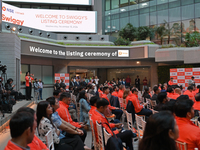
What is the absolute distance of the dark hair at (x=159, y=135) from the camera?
5.65ft

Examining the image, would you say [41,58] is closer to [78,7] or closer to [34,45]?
[34,45]

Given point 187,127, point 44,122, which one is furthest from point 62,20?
point 187,127

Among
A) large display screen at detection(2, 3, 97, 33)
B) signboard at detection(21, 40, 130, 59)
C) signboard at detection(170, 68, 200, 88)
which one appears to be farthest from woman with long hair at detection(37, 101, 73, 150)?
large display screen at detection(2, 3, 97, 33)

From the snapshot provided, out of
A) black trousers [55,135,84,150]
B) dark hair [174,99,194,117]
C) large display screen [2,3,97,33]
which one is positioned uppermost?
large display screen [2,3,97,33]

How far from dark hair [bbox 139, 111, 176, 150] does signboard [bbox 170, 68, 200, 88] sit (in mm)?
16879

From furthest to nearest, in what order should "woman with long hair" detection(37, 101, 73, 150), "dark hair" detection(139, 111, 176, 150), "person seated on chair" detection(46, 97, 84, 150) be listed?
"person seated on chair" detection(46, 97, 84, 150) → "woman with long hair" detection(37, 101, 73, 150) → "dark hair" detection(139, 111, 176, 150)

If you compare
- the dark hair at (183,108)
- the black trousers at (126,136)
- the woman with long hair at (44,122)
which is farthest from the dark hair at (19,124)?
the black trousers at (126,136)

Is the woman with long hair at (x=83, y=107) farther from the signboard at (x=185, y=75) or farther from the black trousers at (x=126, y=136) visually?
the signboard at (x=185, y=75)

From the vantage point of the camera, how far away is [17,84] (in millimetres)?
13797

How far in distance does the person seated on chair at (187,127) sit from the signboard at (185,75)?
15.3m

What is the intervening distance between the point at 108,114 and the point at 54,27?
2313 centimetres

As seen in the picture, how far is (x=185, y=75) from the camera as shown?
17.5 m

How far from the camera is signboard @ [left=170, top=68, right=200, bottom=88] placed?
1716 centimetres

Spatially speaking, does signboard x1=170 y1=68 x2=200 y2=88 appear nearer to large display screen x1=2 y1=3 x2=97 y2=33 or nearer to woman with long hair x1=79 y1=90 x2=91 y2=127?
woman with long hair x1=79 y1=90 x2=91 y2=127
